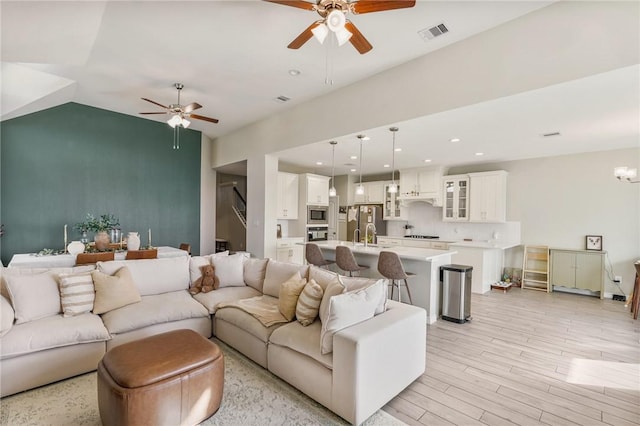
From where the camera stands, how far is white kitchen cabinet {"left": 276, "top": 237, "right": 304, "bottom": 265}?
6.27 m

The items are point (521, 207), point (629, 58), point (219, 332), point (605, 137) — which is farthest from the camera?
point (521, 207)

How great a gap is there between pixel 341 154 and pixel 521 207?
405cm

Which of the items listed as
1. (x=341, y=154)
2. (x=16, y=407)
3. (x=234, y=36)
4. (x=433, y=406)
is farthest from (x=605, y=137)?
(x=16, y=407)

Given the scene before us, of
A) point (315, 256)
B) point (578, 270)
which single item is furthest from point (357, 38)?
point (578, 270)

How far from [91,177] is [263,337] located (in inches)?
199

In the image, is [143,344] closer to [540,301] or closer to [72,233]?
[72,233]

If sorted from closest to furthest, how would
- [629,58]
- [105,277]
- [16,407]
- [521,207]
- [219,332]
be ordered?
[16,407] → [629,58] → [105,277] → [219,332] → [521,207]

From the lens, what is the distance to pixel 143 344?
218cm

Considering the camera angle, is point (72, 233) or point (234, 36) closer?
point (234, 36)

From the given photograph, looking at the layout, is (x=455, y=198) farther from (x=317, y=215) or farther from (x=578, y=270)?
(x=317, y=215)

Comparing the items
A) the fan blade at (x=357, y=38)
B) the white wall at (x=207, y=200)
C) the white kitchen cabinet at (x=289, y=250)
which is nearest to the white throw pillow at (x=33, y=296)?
the fan blade at (x=357, y=38)

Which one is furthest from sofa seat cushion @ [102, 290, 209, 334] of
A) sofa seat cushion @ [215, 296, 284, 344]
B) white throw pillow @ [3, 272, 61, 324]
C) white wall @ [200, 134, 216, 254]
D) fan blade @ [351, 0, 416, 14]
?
white wall @ [200, 134, 216, 254]

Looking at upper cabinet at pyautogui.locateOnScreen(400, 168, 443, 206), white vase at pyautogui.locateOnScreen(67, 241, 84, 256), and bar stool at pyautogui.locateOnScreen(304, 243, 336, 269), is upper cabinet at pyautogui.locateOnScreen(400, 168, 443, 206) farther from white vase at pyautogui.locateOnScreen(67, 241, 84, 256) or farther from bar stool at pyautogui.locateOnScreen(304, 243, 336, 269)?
white vase at pyautogui.locateOnScreen(67, 241, 84, 256)

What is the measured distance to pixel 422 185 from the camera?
7344 millimetres
